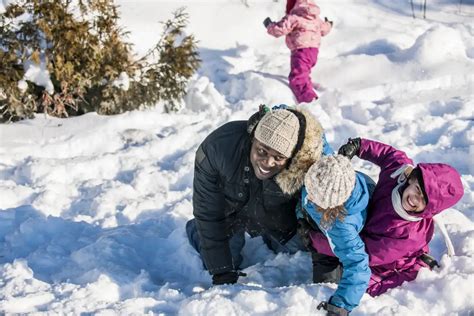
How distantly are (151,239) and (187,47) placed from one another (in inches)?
85.7

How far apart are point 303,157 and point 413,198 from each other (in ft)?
1.80

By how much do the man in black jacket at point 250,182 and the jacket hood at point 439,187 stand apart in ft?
1.65

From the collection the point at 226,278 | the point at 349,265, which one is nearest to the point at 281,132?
the point at 349,265

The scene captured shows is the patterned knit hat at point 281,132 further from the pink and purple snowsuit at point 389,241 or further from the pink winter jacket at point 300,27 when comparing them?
the pink winter jacket at point 300,27

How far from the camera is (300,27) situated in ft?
19.8

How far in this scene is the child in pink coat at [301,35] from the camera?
581cm

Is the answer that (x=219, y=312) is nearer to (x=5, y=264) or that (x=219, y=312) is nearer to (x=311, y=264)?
(x=311, y=264)

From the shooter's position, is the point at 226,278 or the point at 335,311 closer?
the point at 335,311

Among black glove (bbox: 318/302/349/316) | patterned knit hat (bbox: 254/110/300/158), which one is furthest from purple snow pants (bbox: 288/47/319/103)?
black glove (bbox: 318/302/349/316)

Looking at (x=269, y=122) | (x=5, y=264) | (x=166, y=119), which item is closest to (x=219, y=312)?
(x=269, y=122)

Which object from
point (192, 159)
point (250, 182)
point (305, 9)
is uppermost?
point (305, 9)

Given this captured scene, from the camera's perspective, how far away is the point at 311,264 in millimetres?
3381

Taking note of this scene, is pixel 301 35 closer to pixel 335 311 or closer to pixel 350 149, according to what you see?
pixel 350 149

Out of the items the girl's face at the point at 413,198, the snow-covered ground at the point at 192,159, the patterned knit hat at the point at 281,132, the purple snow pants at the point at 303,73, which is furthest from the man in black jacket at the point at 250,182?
the purple snow pants at the point at 303,73
